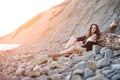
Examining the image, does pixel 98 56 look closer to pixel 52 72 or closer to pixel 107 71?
pixel 52 72

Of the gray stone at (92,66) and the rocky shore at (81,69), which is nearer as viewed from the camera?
the rocky shore at (81,69)

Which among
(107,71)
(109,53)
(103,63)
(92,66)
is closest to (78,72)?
(92,66)

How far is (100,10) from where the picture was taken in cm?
2791

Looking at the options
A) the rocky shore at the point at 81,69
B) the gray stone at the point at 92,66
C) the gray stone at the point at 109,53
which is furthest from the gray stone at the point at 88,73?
the gray stone at the point at 109,53

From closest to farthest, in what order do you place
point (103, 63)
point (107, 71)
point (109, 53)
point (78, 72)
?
1. point (107, 71)
2. point (78, 72)
3. point (103, 63)
4. point (109, 53)

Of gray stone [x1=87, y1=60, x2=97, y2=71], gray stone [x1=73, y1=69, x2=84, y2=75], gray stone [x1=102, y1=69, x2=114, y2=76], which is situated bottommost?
gray stone [x1=102, y1=69, x2=114, y2=76]

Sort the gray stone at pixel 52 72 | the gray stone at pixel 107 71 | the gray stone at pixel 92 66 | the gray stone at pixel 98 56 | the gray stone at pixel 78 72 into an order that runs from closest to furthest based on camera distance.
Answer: the gray stone at pixel 107 71 < the gray stone at pixel 78 72 < the gray stone at pixel 92 66 < the gray stone at pixel 52 72 < the gray stone at pixel 98 56

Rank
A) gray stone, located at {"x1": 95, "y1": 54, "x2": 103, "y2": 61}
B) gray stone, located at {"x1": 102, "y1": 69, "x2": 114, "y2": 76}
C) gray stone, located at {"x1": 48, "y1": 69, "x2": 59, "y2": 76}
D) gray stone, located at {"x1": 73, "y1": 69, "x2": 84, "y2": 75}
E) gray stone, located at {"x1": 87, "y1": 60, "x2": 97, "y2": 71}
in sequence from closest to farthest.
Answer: gray stone, located at {"x1": 102, "y1": 69, "x2": 114, "y2": 76} → gray stone, located at {"x1": 73, "y1": 69, "x2": 84, "y2": 75} → gray stone, located at {"x1": 87, "y1": 60, "x2": 97, "y2": 71} → gray stone, located at {"x1": 48, "y1": 69, "x2": 59, "y2": 76} → gray stone, located at {"x1": 95, "y1": 54, "x2": 103, "y2": 61}

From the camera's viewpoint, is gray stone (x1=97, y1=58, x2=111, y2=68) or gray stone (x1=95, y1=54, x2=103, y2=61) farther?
gray stone (x1=95, y1=54, x2=103, y2=61)

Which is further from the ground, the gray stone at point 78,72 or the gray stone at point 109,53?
the gray stone at point 109,53

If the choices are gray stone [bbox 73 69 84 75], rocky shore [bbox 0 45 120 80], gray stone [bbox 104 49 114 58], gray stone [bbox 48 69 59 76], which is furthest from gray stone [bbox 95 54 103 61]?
gray stone [bbox 73 69 84 75]

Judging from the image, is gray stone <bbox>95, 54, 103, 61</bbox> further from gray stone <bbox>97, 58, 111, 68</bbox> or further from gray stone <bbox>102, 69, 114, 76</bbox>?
gray stone <bbox>102, 69, 114, 76</bbox>

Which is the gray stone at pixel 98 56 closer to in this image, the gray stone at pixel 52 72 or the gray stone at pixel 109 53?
the gray stone at pixel 109 53

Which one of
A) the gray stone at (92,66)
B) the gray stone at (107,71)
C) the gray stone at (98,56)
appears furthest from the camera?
the gray stone at (98,56)
